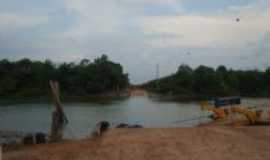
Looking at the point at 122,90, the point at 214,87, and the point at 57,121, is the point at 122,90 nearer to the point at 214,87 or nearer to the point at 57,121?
the point at 214,87

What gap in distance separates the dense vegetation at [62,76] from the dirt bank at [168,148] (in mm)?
57720

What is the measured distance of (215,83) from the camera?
6738cm

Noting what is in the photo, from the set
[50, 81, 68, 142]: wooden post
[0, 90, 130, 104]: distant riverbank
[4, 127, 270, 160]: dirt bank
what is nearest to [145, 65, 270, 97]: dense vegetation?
[0, 90, 130, 104]: distant riverbank

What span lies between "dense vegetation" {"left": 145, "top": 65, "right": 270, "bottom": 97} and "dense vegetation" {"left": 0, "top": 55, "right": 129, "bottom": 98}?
12.7m

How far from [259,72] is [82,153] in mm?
71544

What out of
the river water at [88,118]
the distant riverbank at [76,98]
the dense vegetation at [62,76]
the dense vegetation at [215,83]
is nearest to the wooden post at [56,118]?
the river water at [88,118]

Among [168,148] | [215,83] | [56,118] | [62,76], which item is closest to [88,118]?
[56,118]

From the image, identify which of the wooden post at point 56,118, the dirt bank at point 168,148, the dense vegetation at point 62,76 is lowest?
the dirt bank at point 168,148

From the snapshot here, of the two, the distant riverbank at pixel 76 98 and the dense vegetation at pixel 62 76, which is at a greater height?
the dense vegetation at pixel 62 76

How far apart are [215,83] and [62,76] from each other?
2981 centimetres

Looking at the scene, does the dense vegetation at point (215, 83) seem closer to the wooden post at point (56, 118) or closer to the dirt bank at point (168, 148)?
the wooden post at point (56, 118)

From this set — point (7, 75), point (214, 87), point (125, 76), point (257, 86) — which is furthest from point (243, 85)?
point (7, 75)

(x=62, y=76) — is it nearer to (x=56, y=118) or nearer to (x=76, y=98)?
(x=76, y=98)

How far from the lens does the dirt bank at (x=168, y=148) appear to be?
751cm
